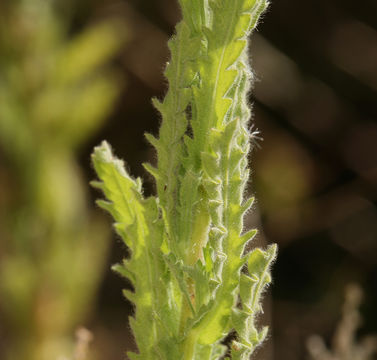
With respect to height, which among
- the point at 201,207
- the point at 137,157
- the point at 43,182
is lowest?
the point at 137,157

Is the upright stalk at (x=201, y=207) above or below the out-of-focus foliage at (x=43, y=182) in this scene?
above

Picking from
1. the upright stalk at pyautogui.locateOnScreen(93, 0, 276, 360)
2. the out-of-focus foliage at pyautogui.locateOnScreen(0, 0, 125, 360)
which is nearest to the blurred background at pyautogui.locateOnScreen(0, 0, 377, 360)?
the out-of-focus foliage at pyautogui.locateOnScreen(0, 0, 125, 360)

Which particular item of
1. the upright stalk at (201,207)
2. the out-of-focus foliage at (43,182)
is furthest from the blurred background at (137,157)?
the upright stalk at (201,207)

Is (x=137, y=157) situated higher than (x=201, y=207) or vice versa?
(x=201, y=207)

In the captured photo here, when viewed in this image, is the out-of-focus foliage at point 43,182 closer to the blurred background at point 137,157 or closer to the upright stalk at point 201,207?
the blurred background at point 137,157

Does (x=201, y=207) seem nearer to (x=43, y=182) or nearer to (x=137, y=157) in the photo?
(x=43, y=182)

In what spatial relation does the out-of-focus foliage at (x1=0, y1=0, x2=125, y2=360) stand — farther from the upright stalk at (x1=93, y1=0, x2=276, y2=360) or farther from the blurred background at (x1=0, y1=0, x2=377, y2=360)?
the upright stalk at (x1=93, y1=0, x2=276, y2=360)

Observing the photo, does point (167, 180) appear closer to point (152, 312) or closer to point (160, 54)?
point (152, 312)

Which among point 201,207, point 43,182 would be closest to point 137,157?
point 43,182

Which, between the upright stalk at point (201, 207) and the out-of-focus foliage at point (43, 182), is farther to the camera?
the out-of-focus foliage at point (43, 182)
